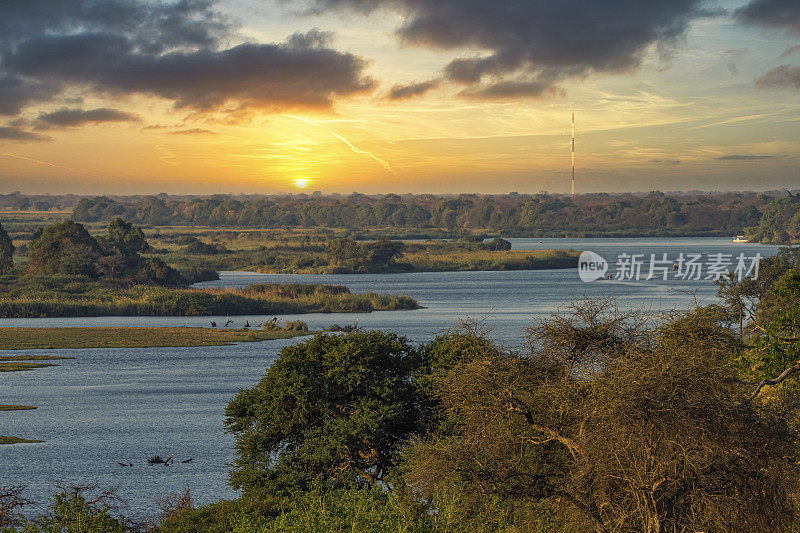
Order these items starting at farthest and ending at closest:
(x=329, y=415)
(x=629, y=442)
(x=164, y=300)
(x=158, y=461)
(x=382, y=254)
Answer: (x=382, y=254), (x=164, y=300), (x=158, y=461), (x=329, y=415), (x=629, y=442)

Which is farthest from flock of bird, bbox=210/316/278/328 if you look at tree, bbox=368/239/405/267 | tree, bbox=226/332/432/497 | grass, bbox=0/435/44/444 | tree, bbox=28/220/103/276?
tree, bbox=368/239/405/267

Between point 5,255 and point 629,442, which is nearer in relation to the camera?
point 629,442

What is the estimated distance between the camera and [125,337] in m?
85.0

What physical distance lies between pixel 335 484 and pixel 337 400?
10.7 feet

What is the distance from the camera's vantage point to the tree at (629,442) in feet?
56.9

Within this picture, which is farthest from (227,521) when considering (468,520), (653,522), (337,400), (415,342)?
(415,342)

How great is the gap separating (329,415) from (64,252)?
107953 millimetres

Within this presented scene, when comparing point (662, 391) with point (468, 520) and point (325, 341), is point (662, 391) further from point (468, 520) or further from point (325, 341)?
point (325, 341)

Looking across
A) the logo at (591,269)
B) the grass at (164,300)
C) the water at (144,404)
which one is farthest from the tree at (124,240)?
the logo at (591,269)

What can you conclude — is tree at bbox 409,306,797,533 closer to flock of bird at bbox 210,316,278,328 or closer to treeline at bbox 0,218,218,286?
flock of bird at bbox 210,316,278,328

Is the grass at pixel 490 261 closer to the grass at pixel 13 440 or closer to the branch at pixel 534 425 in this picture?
the grass at pixel 13 440

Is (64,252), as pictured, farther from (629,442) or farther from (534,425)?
(629,442)

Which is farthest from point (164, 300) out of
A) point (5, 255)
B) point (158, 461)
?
point (158, 461)

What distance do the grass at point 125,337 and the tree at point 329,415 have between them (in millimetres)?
51836
